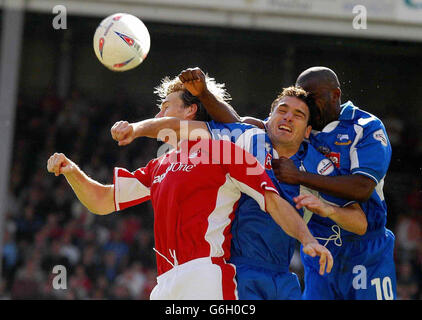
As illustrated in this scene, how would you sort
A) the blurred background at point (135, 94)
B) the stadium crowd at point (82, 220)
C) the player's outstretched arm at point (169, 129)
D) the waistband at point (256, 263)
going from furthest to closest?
the blurred background at point (135, 94) → the stadium crowd at point (82, 220) → the waistband at point (256, 263) → the player's outstretched arm at point (169, 129)

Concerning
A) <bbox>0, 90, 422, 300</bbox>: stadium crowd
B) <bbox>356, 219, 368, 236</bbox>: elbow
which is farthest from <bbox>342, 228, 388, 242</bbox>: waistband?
<bbox>0, 90, 422, 300</bbox>: stadium crowd

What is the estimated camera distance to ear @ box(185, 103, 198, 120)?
4.26m

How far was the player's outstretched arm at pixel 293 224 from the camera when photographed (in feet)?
11.7

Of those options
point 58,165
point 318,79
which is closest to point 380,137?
point 318,79

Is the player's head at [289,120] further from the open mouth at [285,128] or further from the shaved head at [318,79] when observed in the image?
the shaved head at [318,79]

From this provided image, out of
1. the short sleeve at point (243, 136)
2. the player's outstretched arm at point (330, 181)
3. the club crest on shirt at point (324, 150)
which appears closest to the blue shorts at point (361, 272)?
the player's outstretched arm at point (330, 181)

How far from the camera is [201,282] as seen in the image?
375 centimetres

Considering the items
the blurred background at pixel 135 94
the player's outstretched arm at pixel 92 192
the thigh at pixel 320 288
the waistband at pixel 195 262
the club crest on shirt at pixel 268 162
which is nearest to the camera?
the waistband at pixel 195 262

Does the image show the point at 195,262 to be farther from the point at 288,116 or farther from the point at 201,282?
the point at 288,116

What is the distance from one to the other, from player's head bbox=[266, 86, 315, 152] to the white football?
42.2 inches

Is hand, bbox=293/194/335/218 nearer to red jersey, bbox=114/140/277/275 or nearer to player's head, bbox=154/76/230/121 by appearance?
red jersey, bbox=114/140/277/275

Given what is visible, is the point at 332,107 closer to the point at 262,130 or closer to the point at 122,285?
the point at 262,130

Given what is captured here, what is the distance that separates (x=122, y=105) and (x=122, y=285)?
163 inches

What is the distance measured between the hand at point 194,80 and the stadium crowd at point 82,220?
8.13 m
